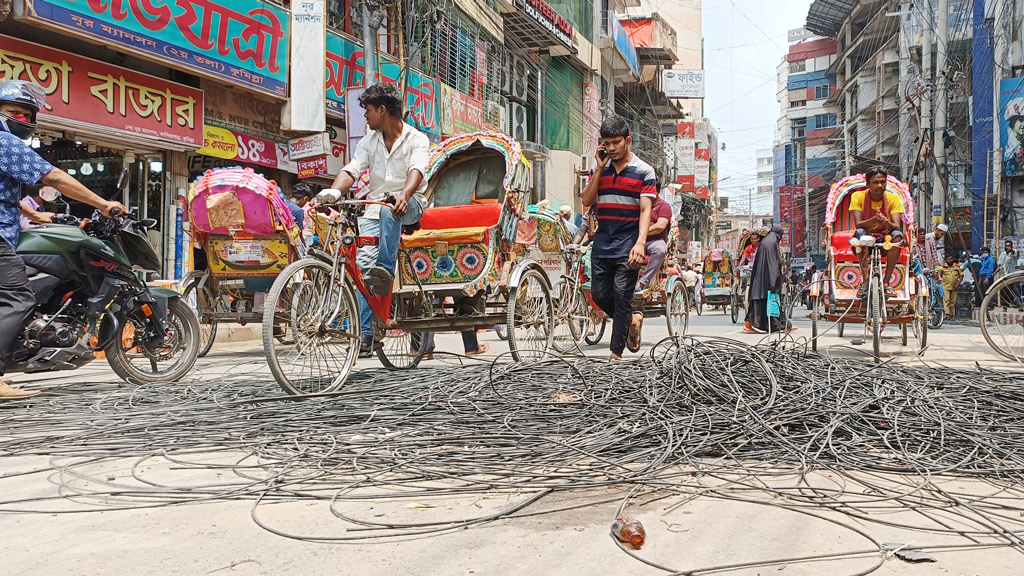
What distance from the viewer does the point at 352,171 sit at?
207 inches

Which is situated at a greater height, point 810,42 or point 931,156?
point 810,42

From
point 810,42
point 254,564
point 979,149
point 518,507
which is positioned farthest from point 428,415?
point 810,42

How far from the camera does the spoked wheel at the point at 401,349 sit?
5859mm

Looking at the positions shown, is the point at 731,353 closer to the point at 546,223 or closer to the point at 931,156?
the point at 546,223

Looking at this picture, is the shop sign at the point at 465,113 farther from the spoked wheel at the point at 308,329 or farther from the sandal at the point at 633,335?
the spoked wheel at the point at 308,329

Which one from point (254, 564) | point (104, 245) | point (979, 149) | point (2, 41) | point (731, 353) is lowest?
point (254, 564)

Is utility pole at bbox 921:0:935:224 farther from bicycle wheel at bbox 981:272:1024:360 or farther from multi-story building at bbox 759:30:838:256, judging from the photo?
multi-story building at bbox 759:30:838:256

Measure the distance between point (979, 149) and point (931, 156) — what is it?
9.06m

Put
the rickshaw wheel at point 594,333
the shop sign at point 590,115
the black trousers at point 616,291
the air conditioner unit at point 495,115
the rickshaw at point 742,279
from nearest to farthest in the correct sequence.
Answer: the black trousers at point 616,291
the rickshaw wheel at point 594,333
the rickshaw at point 742,279
the air conditioner unit at point 495,115
the shop sign at point 590,115

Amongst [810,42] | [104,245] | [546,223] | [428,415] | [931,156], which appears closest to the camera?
[428,415]

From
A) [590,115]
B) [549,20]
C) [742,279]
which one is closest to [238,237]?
Result: [742,279]

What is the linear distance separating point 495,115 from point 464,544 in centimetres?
2185

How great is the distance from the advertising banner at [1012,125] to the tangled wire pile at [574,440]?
25.5 m

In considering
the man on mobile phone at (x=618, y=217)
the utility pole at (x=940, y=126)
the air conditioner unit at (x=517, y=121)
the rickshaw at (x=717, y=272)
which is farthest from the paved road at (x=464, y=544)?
the utility pole at (x=940, y=126)
